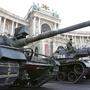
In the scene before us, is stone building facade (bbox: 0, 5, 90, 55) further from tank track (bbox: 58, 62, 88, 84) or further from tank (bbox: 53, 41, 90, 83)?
tank track (bbox: 58, 62, 88, 84)

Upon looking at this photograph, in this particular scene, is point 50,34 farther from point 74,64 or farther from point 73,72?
point 73,72

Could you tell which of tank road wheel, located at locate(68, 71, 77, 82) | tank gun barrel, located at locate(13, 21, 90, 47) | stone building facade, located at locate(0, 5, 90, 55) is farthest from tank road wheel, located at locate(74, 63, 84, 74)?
stone building facade, located at locate(0, 5, 90, 55)

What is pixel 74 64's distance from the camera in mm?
10672

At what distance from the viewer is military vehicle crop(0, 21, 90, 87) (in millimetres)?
5145

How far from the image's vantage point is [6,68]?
5098 millimetres

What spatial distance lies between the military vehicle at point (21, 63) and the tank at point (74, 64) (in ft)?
10.3

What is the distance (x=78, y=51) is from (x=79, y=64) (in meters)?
0.85

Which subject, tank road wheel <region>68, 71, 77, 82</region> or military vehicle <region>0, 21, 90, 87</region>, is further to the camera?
tank road wheel <region>68, 71, 77, 82</region>

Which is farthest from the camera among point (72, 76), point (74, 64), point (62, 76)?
point (62, 76)

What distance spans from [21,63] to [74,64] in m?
5.50

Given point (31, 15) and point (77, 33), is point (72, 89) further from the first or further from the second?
point (77, 33)

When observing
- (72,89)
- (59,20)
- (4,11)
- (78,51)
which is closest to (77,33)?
(59,20)

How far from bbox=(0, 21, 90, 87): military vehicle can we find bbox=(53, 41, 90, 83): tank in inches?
123

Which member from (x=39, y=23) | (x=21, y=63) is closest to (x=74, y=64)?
(x=21, y=63)
